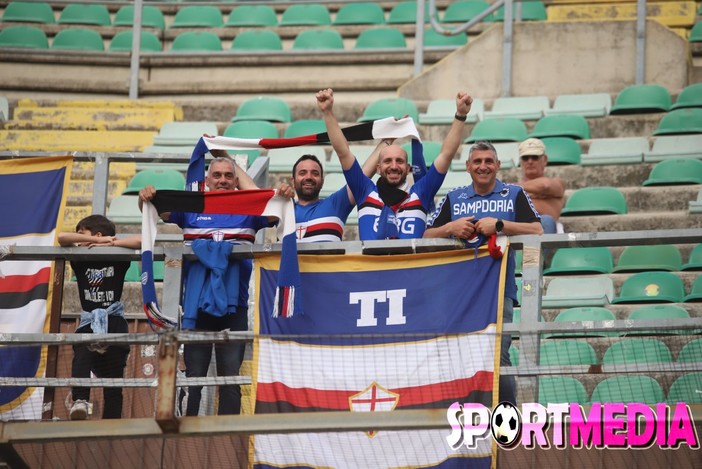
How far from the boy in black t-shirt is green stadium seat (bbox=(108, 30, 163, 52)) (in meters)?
8.22

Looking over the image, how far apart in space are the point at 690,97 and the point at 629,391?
20.1 ft

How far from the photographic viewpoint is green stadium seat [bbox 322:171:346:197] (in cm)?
1243

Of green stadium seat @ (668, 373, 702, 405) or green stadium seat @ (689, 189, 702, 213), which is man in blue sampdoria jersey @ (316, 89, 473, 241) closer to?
green stadium seat @ (668, 373, 702, 405)

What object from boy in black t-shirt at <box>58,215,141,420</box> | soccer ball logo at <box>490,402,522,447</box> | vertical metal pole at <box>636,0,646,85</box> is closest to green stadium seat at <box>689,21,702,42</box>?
vertical metal pole at <box>636,0,646,85</box>

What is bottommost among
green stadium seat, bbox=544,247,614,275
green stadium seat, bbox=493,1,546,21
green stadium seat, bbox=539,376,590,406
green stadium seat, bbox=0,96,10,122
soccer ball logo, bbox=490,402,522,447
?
soccer ball logo, bbox=490,402,522,447

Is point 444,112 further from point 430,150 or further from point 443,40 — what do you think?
point 443,40

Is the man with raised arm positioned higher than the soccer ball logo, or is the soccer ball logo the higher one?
the man with raised arm

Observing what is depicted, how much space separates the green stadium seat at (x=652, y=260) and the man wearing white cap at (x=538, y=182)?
84cm

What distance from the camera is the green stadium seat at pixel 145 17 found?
1788 cm

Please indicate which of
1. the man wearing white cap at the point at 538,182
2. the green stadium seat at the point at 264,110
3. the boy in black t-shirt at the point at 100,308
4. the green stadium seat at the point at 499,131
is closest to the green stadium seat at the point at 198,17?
the green stadium seat at the point at 264,110

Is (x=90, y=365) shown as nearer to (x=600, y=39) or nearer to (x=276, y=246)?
(x=276, y=246)

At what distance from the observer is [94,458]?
326 inches

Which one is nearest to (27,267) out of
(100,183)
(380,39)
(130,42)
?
(100,183)

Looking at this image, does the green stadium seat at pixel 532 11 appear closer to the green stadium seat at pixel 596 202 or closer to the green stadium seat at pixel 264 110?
the green stadium seat at pixel 264 110
